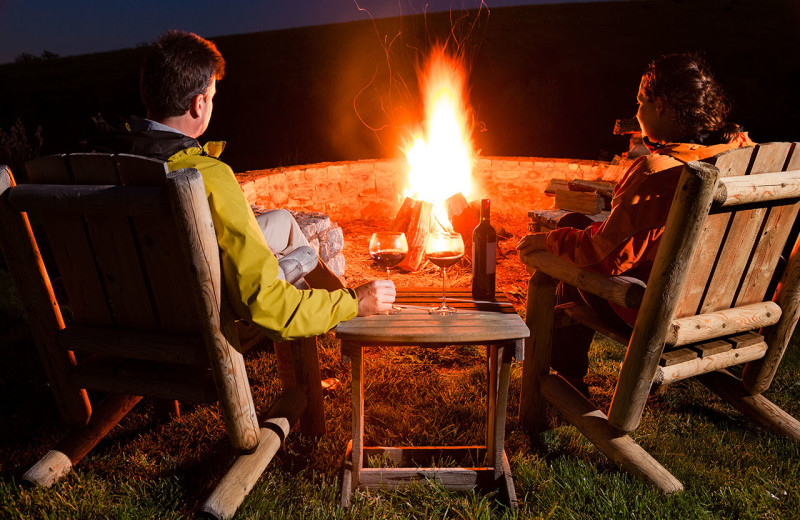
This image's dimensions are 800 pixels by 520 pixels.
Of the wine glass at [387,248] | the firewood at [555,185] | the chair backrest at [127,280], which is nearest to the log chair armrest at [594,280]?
the wine glass at [387,248]

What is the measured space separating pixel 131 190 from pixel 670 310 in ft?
6.45

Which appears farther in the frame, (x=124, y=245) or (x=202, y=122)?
(x=202, y=122)

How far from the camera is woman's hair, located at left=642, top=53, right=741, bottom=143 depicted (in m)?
2.12

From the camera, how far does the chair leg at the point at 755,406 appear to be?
2355 millimetres

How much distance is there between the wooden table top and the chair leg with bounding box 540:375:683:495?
2.05ft

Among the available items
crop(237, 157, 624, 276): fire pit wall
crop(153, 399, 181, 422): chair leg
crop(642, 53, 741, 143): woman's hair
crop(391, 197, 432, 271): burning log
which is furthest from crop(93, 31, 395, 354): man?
crop(237, 157, 624, 276): fire pit wall

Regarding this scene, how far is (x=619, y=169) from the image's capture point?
215 inches

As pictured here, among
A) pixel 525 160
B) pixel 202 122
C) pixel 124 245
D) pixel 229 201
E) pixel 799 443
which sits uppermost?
pixel 202 122

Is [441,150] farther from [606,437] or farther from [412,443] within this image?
[606,437]

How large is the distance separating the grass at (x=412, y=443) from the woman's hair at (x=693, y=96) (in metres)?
1.53

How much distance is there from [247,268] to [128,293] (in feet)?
1.63

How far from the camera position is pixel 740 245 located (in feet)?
6.49

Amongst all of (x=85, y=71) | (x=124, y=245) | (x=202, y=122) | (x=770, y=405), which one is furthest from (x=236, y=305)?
(x=85, y=71)

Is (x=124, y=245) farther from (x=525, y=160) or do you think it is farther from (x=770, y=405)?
(x=525, y=160)
